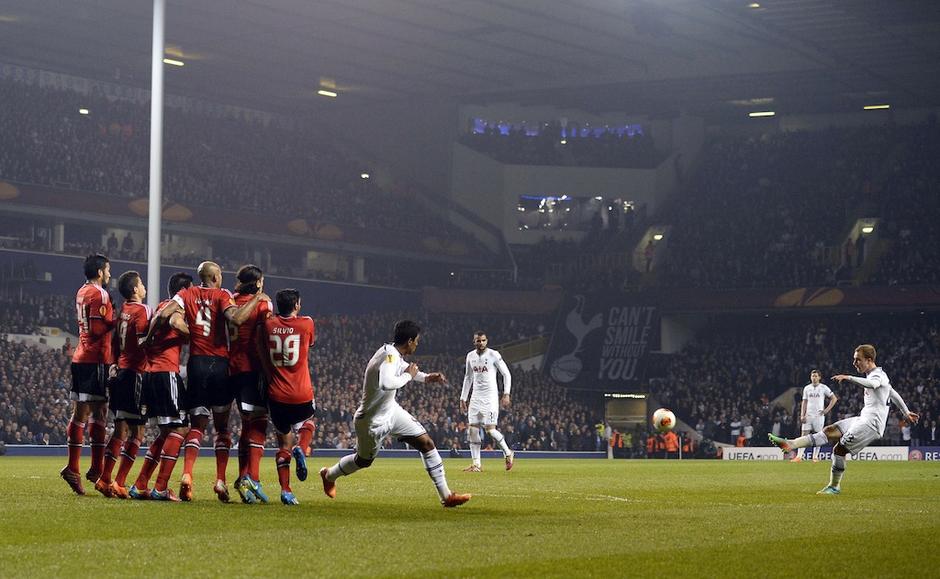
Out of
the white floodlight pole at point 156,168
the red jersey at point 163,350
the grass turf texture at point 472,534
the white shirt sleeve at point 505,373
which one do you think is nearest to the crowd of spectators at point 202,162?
the white floodlight pole at point 156,168

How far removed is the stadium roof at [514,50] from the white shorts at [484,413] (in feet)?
68.9

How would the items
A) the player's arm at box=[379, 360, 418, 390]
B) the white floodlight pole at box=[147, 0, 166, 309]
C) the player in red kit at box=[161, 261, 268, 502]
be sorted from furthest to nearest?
1. the white floodlight pole at box=[147, 0, 166, 309]
2. the player in red kit at box=[161, 261, 268, 502]
3. the player's arm at box=[379, 360, 418, 390]

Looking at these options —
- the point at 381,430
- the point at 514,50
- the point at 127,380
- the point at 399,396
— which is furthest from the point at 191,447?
the point at 514,50

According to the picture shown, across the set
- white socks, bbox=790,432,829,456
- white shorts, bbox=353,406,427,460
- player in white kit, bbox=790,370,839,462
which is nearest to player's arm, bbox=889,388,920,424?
white socks, bbox=790,432,829,456

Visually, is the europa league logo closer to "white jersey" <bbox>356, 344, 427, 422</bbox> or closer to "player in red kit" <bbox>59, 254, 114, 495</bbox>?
"player in red kit" <bbox>59, 254, 114, 495</bbox>

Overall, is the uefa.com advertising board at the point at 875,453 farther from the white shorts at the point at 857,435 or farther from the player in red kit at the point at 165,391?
the player in red kit at the point at 165,391

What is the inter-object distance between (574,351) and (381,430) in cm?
4644

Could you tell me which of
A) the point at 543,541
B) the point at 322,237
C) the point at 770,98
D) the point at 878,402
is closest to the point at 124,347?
the point at 543,541

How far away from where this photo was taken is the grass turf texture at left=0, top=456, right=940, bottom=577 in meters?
8.59

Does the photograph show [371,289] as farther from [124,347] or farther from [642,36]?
[124,347]

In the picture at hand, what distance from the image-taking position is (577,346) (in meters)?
58.7

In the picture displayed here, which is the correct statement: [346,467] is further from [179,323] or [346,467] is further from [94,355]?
[94,355]

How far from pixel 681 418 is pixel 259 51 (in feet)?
75.5

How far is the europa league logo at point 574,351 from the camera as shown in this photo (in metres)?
58.3
